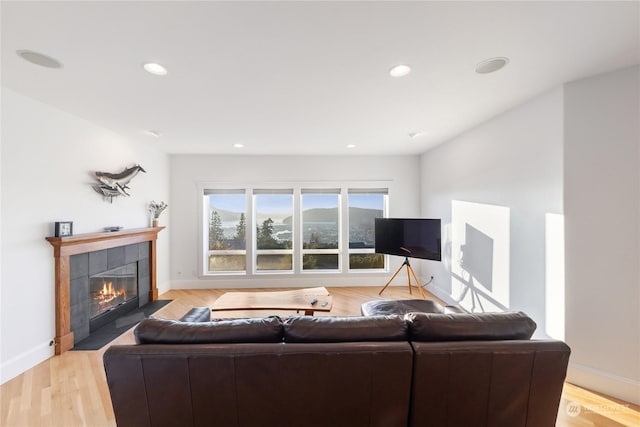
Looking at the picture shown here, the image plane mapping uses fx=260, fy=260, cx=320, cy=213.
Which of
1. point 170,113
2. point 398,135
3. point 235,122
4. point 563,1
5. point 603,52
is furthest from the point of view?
point 398,135

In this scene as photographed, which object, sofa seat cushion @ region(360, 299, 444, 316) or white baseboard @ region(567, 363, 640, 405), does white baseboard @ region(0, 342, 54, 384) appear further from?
white baseboard @ region(567, 363, 640, 405)

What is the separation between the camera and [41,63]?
76.2 inches

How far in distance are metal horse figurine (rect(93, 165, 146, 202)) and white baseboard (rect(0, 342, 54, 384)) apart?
1.80 meters

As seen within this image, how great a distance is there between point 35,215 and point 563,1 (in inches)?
176

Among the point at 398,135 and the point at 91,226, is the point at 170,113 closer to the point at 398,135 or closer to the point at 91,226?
the point at 91,226

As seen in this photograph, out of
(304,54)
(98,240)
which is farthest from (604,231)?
(98,240)

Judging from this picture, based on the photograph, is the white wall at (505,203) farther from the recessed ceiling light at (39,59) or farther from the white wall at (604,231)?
the recessed ceiling light at (39,59)

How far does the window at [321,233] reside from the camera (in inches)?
207

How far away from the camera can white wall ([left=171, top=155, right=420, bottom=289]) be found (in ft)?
16.5

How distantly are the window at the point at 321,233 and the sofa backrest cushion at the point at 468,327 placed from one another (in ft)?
12.0

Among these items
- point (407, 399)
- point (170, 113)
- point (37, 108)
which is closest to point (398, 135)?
point (170, 113)

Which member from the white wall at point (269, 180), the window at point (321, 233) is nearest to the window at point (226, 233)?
the white wall at point (269, 180)

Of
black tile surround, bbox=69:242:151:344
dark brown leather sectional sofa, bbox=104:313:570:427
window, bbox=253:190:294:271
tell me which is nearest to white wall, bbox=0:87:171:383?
black tile surround, bbox=69:242:151:344

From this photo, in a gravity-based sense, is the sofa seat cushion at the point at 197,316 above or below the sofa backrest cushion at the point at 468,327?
below
